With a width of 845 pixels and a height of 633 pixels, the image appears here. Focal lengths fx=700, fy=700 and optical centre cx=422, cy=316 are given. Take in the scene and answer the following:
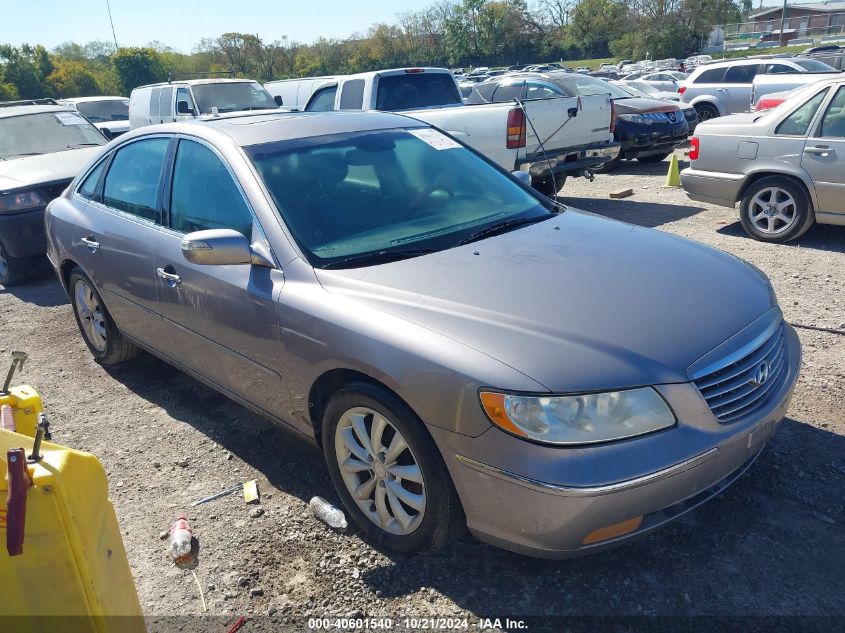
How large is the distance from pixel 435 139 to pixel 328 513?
7.18 feet

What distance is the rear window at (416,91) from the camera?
973 centimetres

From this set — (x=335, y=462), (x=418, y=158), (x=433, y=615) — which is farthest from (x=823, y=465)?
(x=418, y=158)

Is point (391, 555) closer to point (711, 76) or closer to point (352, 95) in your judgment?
point (352, 95)

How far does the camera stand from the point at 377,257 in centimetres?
310

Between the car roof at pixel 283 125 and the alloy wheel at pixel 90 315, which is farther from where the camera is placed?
the alloy wheel at pixel 90 315

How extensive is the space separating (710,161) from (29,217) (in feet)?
23.3

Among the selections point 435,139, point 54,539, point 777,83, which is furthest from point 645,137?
point 54,539

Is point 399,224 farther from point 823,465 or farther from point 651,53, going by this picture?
point 651,53

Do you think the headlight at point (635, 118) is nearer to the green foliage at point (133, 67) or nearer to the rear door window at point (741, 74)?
the rear door window at point (741, 74)

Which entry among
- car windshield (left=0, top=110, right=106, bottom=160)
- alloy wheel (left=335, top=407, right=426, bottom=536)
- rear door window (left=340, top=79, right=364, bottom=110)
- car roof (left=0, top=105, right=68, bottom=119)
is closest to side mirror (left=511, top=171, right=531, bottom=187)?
alloy wheel (left=335, top=407, right=426, bottom=536)

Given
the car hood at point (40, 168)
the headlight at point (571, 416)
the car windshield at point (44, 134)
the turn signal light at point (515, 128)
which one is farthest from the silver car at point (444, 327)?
the car windshield at point (44, 134)

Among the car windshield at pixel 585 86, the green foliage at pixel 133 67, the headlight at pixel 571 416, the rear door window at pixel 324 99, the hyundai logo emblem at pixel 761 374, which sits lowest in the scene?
the hyundai logo emblem at pixel 761 374

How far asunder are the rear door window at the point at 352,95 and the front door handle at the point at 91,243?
5.79 metres

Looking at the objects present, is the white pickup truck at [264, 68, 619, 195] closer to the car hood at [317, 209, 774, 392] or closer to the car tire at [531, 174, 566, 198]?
the car tire at [531, 174, 566, 198]
